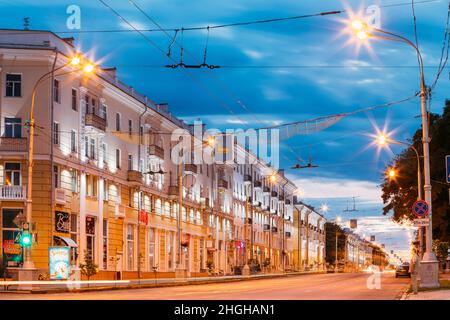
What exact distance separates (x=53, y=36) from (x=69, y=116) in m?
5.20

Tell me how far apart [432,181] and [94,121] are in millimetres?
22940

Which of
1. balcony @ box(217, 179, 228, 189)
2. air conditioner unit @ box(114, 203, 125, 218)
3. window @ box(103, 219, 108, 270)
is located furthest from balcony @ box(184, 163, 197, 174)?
window @ box(103, 219, 108, 270)

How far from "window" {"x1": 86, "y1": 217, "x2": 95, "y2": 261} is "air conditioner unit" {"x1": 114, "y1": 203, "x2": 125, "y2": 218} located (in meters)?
3.85

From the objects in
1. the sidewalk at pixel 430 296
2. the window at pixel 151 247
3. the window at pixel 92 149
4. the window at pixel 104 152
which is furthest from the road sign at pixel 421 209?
the window at pixel 151 247

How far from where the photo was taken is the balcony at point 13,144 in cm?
4994

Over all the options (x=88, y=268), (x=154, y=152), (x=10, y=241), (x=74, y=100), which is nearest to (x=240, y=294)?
(x=88, y=268)

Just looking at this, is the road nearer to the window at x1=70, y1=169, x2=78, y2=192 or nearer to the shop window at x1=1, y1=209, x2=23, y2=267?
the shop window at x1=1, y1=209, x2=23, y2=267

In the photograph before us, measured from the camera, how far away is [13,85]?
51.0 meters

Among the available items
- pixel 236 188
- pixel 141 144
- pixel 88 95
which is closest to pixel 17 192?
pixel 88 95

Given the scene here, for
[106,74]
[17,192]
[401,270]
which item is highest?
[106,74]

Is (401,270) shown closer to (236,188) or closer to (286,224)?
(236,188)

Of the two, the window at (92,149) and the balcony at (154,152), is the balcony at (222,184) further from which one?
the window at (92,149)

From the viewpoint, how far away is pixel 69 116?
5309cm

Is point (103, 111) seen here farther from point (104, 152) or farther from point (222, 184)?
point (222, 184)
